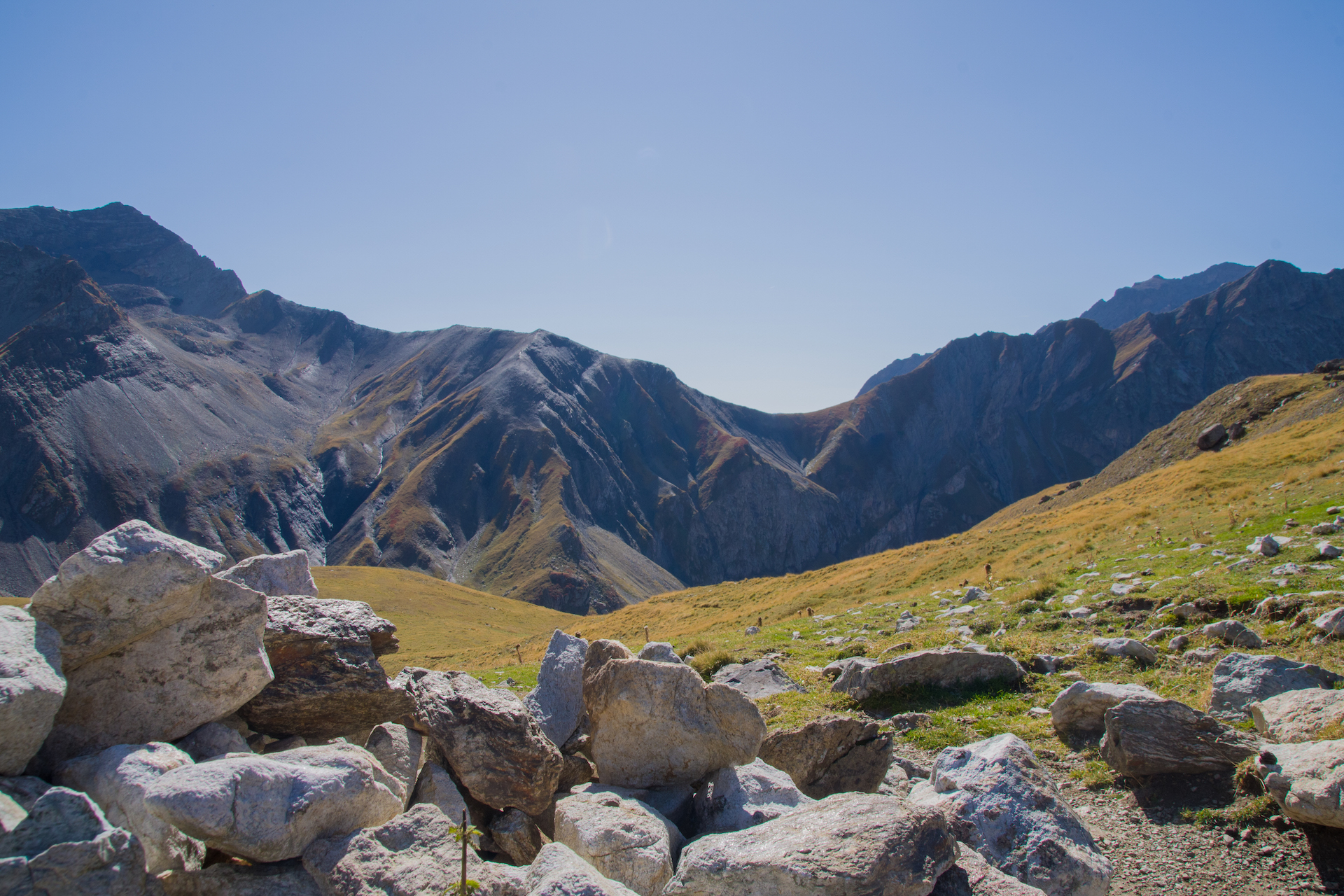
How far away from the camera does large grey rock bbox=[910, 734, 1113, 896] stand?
23.0 feet

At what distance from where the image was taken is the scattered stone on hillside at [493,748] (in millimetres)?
8531

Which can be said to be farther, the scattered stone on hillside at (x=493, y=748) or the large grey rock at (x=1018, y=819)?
the scattered stone on hillside at (x=493, y=748)

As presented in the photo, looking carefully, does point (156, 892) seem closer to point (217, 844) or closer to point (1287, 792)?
point (217, 844)

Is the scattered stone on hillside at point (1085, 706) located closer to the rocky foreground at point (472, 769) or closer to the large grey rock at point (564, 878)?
the rocky foreground at point (472, 769)

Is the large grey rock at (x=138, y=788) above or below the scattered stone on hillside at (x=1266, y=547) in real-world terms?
below

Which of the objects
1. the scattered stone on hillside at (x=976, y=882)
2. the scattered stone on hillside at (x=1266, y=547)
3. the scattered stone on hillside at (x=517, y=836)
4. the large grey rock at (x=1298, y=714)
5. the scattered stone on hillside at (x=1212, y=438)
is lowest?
the scattered stone on hillside at (x=517, y=836)

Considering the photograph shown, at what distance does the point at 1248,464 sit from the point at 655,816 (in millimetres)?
40782

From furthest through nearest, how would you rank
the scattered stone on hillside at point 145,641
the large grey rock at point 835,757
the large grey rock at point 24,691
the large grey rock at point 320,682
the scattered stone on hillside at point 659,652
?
the scattered stone on hillside at point 659,652 → the large grey rock at point 835,757 → the large grey rock at point 320,682 → the scattered stone on hillside at point 145,641 → the large grey rock at point 24,691

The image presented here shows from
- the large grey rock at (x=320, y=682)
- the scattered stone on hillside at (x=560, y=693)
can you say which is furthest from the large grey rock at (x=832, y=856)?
the large grey rock at (x=320, y=682)

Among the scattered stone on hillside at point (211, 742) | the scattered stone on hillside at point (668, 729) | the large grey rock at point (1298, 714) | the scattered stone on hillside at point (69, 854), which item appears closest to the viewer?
the scattered stone on hillside at point (69, 854)

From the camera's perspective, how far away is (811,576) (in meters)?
51.0

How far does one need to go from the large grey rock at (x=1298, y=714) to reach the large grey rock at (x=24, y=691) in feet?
46.2

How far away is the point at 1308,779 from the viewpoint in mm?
6887

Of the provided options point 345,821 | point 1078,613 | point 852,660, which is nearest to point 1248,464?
point 1078,613
